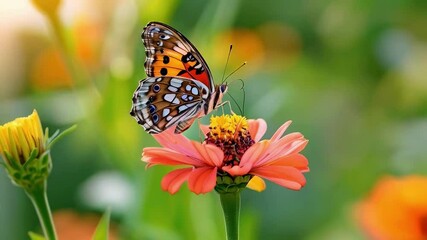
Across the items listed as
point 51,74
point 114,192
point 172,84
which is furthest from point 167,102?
point 51,74

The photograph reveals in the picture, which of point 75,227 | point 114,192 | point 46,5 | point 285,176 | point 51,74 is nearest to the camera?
point 285,176

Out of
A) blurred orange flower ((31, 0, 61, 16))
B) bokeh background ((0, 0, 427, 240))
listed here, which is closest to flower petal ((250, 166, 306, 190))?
blurred orange flower ((31, 0, 61, 16))

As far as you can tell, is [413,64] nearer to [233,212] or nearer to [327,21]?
[327,21]

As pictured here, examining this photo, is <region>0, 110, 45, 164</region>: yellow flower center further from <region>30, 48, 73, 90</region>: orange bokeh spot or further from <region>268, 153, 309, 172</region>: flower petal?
<region>30, 48, 73, 90</region>: orange bokeh spot

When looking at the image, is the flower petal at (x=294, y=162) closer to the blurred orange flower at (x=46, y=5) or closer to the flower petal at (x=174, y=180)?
the flower petal at (x=174, y=180)

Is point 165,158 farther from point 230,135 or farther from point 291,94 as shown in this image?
point 291,94

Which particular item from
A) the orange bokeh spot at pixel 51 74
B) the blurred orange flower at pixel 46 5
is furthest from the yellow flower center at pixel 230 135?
the orange bokeh spot at pixel 51 74
